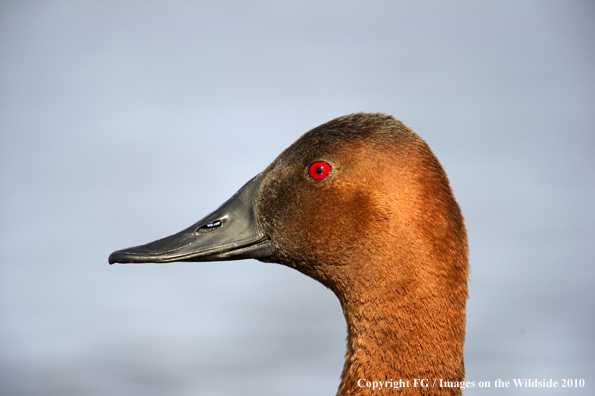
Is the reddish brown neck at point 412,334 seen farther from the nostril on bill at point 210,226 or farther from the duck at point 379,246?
the nostril on bill at point 210,226

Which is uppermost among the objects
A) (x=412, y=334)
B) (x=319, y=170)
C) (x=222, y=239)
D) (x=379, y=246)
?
(x=319, y=170)

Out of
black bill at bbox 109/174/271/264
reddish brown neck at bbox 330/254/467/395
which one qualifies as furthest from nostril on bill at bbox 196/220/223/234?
reddish brown neck at bbox 330/254/467/395

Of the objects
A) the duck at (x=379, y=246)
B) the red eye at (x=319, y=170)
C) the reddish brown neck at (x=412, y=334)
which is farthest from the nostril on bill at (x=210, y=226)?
the reddish brown neck at (x=412, y=334)

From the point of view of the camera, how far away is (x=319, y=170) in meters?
3.57

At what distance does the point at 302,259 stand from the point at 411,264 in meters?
0.70

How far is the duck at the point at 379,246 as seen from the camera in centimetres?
332

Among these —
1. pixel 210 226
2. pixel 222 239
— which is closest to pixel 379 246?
pixel 222 239

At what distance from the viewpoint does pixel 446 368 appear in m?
3.36

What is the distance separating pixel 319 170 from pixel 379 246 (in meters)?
0.60

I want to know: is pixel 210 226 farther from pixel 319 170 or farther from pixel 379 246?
pixel 379 246

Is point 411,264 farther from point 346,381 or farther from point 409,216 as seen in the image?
point 346,381

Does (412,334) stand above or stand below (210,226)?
below

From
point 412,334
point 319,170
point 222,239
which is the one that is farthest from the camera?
point 222,239

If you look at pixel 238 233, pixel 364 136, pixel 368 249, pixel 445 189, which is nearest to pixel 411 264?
pixel 368 249
